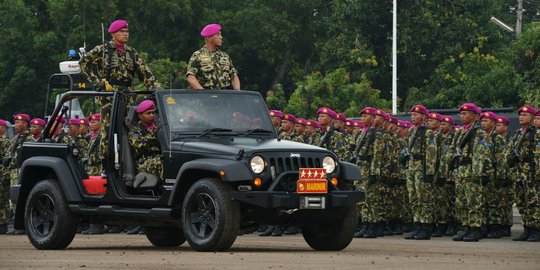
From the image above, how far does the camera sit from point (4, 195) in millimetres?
25312

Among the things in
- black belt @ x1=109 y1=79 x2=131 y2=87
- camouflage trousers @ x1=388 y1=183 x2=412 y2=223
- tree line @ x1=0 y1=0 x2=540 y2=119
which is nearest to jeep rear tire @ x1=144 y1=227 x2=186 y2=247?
black belt @ x1=109 y1=79 x2=131 y2=87

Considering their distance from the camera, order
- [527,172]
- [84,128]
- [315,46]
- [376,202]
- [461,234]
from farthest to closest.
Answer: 1. [315,46]
2. [84,128]
3. [376,202]
4. [461,234]
5. [527,172]

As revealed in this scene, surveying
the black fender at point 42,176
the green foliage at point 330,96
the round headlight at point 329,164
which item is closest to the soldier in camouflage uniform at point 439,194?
the round headlight at point 329,164

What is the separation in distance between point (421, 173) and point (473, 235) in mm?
1461

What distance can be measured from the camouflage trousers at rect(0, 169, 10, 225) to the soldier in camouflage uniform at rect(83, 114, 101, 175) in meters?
1.77

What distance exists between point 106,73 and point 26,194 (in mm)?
1776

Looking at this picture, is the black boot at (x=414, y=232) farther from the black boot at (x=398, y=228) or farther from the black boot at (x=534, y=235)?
the black boot at (x=534, y=235)

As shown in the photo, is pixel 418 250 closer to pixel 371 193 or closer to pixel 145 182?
pixel 145 182

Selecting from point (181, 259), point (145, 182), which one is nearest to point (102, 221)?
point (145, 182)

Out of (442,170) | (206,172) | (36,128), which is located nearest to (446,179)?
(442,170)

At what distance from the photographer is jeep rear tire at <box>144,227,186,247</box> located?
1875cm

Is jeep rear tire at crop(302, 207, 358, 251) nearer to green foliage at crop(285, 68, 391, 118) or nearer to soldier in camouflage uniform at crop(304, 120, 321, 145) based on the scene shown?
soldier in camouflage uniform at crop(304, 120, 321, 145)

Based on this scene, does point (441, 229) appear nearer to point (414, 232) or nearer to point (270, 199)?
point (414, 232)

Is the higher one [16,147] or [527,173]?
[16,147]
